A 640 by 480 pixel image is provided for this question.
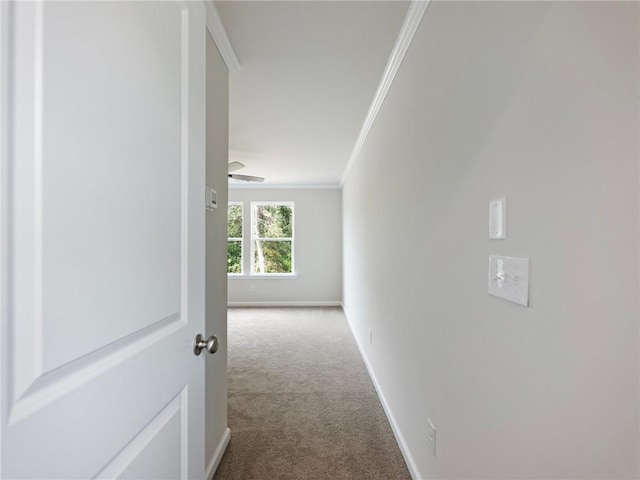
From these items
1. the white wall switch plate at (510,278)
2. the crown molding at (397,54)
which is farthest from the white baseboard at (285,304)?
the white wall switch plate at (510,278)

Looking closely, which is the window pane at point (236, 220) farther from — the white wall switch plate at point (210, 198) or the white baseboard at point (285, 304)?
the white wall switch plate at point (210, 198)

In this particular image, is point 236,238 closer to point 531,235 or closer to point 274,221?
point 274,221

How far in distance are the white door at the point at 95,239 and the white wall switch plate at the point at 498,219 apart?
85 centimetres

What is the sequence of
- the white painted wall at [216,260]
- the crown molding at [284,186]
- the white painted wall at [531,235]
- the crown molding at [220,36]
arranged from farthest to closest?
the crown molding at [284,186] → the white painted wall at [216,260] → the crown molding at [220,36] → the white painted wall at [531,235]

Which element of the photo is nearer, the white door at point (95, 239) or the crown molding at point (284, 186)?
the white door at point (95, 239)

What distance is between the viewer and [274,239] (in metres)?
6.27

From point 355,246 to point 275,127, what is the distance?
1830 millimetres

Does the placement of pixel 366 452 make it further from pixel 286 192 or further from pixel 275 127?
pixel 286 192

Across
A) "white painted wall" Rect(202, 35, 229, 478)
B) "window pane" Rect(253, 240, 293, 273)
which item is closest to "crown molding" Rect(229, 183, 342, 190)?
"window pane" Rect(253, 240, 293, 273)

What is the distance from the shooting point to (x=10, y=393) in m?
0.42

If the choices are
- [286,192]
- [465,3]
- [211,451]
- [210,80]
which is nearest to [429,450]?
[211,451]

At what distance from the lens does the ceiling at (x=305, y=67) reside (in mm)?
1519

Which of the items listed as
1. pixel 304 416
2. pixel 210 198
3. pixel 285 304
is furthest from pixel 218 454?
pixel 285 304

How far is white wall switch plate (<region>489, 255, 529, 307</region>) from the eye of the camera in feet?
2.51
